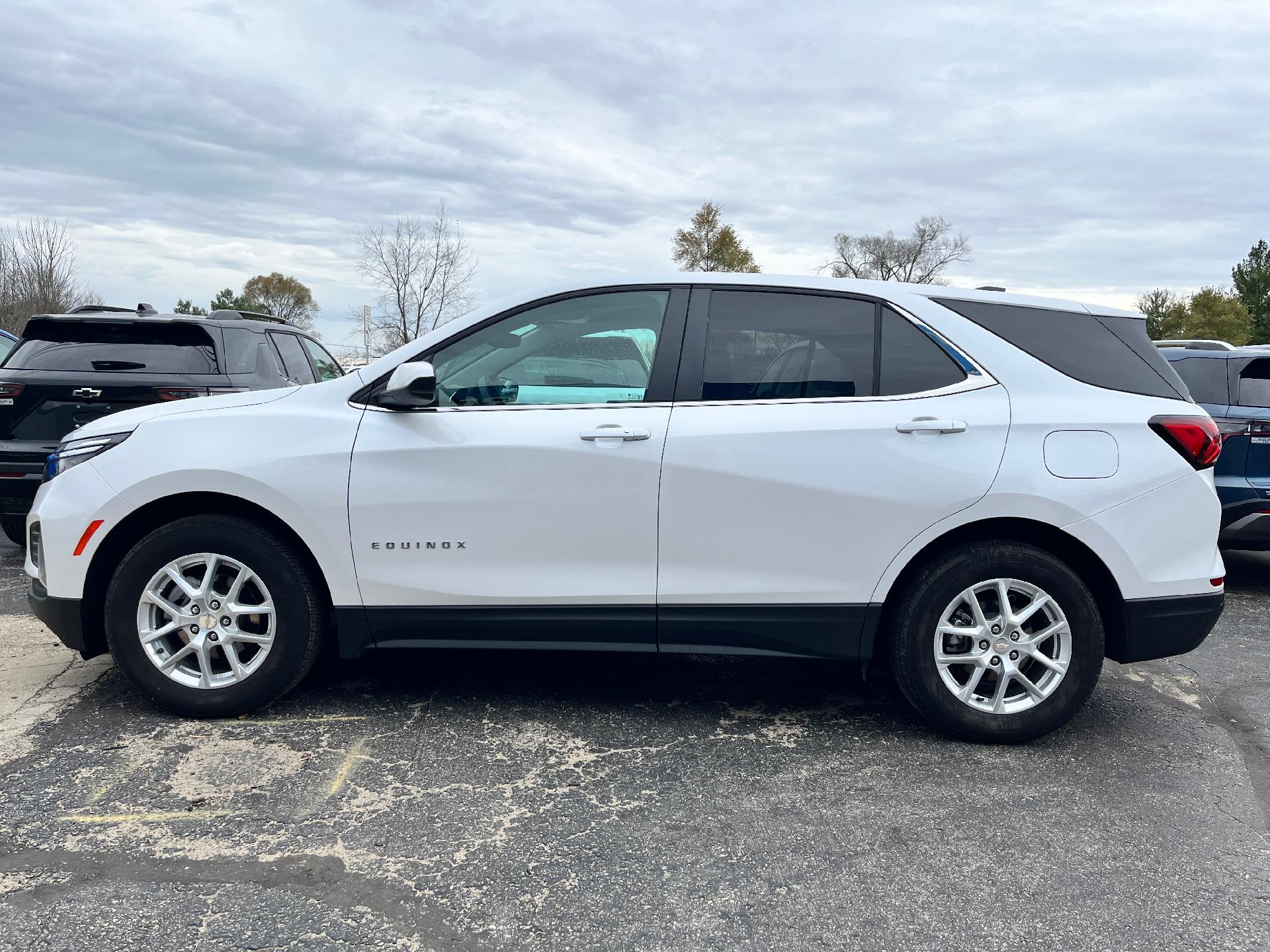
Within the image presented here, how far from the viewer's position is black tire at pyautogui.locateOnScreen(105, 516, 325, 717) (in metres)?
3.63

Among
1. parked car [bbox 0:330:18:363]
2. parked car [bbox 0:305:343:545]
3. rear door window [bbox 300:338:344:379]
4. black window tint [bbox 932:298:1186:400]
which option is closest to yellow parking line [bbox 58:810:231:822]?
black window tint [bbox 932:298:1186:400]

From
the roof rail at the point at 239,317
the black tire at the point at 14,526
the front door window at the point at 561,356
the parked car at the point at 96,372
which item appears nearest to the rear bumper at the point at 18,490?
the parked car at the point at 96,372

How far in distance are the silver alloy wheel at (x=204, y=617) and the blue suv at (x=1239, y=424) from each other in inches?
211

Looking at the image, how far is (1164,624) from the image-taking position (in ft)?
11.7

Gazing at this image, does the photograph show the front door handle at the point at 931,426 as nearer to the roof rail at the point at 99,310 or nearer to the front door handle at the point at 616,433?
the front door handle at the point at 616,433

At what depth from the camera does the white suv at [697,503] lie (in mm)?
3508

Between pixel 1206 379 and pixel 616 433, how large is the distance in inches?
189

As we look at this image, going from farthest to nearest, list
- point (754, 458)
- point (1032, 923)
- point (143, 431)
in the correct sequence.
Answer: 1. point (143, 431)
2. point (754, 458)
3. point (1032, 923)

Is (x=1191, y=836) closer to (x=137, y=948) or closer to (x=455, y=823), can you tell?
(x=455, y=823)

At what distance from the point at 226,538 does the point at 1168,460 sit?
→ 3.49m

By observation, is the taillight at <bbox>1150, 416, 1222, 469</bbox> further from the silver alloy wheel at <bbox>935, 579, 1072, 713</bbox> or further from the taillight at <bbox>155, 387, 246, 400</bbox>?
the taillight at <bbox>155, 387, 246, 400</bbox>

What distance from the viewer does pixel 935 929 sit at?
2443 mm

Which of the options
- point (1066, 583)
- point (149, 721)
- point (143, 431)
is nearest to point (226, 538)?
point (143, 431)

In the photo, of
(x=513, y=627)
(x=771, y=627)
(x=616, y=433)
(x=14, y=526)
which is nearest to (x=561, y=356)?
(x=616, y=433)
